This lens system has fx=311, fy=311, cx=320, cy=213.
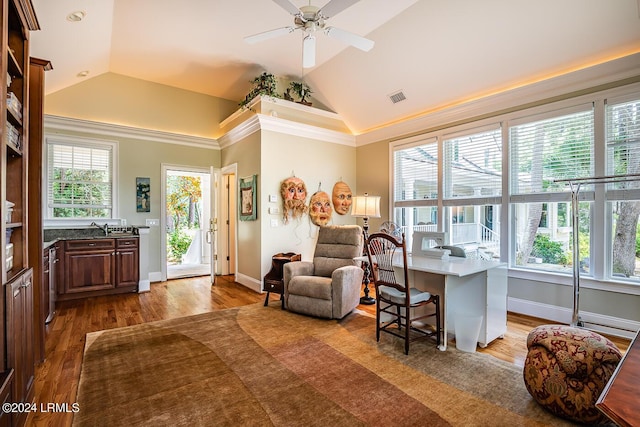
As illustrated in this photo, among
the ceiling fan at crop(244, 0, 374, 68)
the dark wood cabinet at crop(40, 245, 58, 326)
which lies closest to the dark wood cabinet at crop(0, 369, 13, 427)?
the dark wood cabinet at crop(40, 245, 58, 326)

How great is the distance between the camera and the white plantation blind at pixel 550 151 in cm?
341

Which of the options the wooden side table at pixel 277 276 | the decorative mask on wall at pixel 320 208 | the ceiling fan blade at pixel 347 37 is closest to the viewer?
the ceiling fan blade at pixel 347 37

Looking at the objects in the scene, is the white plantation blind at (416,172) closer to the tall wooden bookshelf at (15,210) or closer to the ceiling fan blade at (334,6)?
the ceiling fan blade at (334,6)

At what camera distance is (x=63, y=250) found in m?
4.38

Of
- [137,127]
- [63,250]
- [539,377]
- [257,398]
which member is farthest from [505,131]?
[63,250]

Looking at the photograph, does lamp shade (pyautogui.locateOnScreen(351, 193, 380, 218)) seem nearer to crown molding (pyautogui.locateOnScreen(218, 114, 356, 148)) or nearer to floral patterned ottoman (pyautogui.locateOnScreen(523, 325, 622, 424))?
crown molding (pyautogui.locateOnScreen(218, 114, 356, 148))

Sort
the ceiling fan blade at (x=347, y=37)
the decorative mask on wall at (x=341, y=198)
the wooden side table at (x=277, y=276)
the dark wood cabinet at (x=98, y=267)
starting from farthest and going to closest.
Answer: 1. the decorative mask on wall at (x=341, y=198)
2. the dark wood cabinet at (x=98, y=267)
3. the wooden side table at (x=277, y=276)
4. the ceiling fan blade at (x=347, y=37)

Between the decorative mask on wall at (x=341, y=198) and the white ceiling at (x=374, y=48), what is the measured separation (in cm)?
132

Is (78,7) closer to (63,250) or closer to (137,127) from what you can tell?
(137,127)

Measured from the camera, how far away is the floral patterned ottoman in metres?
1.79

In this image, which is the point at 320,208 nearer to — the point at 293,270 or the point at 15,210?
the point at 293,270

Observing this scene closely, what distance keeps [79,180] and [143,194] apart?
3.08 feet

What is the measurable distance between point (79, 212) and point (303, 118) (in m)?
4.04

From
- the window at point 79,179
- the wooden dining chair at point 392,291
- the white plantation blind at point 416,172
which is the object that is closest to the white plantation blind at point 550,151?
the white plantation blind at point 416,172
